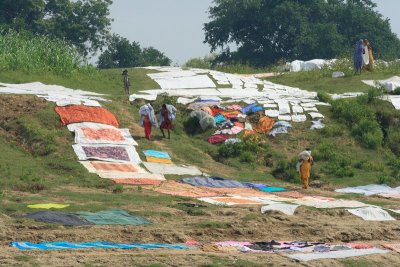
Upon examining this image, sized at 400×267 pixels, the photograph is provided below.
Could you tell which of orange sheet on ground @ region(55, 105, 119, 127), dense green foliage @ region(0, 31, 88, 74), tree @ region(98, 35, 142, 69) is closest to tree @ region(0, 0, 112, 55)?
tree @ region(98, 35, 142, 69)

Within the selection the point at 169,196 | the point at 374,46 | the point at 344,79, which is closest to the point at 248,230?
the point at 169,196

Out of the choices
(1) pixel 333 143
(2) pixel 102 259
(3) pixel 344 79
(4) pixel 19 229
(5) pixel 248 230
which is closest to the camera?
(2) pixel 102 259

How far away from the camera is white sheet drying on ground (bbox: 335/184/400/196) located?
23406 millimetres

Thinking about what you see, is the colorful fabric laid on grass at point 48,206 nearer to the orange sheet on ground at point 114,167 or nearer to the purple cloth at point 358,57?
the orange sheet on ground at point 114,167

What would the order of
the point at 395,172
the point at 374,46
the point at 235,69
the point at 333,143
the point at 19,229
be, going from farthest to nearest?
the point at 374,46
the point at 235,69
the point at 333,143
the point at 395,172
the point at 19,229

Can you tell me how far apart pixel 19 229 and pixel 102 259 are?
2077 millimetres

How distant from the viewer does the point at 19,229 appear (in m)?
14.7

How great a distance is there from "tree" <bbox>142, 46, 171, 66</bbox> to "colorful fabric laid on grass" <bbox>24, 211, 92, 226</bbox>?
4071 cm

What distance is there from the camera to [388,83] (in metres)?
31.1

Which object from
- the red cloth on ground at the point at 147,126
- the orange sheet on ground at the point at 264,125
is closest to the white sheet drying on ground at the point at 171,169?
the red cloth on ground at the point at 147,126

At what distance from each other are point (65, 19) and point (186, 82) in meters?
22.5

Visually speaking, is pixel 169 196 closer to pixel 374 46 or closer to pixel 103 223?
pixel 103 223

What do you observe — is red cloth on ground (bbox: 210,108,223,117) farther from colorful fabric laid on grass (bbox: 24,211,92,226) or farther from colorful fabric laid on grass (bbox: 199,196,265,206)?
colorful fabric laid on grass (bbox: 24,211,92,226)

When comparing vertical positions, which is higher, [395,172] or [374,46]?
[374,46]
